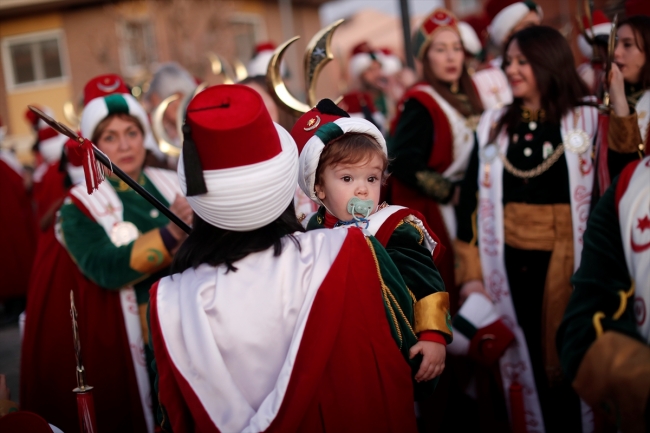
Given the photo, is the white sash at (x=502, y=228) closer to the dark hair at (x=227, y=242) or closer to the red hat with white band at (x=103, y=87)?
the dark hair at (x=227, y=242)

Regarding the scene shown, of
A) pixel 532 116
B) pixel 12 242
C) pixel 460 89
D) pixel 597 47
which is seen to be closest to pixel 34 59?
pixel 12 242

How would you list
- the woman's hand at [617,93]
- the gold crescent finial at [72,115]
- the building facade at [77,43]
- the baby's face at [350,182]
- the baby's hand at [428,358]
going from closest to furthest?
the baby's hand at [428,358] < the baby's face at [350,182] < the woman's hand at [617,93] < the gold crescent finial at [72,115] < the building facade at [77,43]

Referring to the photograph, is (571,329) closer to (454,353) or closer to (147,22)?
(454,353)

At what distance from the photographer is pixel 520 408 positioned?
284 centimetres

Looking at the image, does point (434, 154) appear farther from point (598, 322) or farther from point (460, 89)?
point (598, 322)

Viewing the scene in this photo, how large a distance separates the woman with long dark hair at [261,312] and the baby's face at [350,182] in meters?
0.34

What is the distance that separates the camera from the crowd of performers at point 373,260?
1.99 metres

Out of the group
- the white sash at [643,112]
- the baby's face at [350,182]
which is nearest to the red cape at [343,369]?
the baby's face at [350,182]

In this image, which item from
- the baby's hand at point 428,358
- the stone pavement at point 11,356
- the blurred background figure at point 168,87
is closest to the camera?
the baby's hand at point 428,358

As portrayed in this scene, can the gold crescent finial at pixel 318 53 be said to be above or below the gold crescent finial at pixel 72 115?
below

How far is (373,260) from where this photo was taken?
7.12 feet

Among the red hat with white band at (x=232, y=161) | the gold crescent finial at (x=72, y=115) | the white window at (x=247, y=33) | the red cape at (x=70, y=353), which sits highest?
the white window at (x=247, y=33)

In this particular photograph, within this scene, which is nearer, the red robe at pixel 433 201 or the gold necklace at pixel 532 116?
the gold necklace at pixel 532 116

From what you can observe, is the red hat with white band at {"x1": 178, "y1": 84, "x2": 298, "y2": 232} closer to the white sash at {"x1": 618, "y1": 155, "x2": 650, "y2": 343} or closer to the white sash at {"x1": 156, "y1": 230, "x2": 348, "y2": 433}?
the white sash at {"x1": 156, "y1": 230, "x2": 348, "y2": 433}
